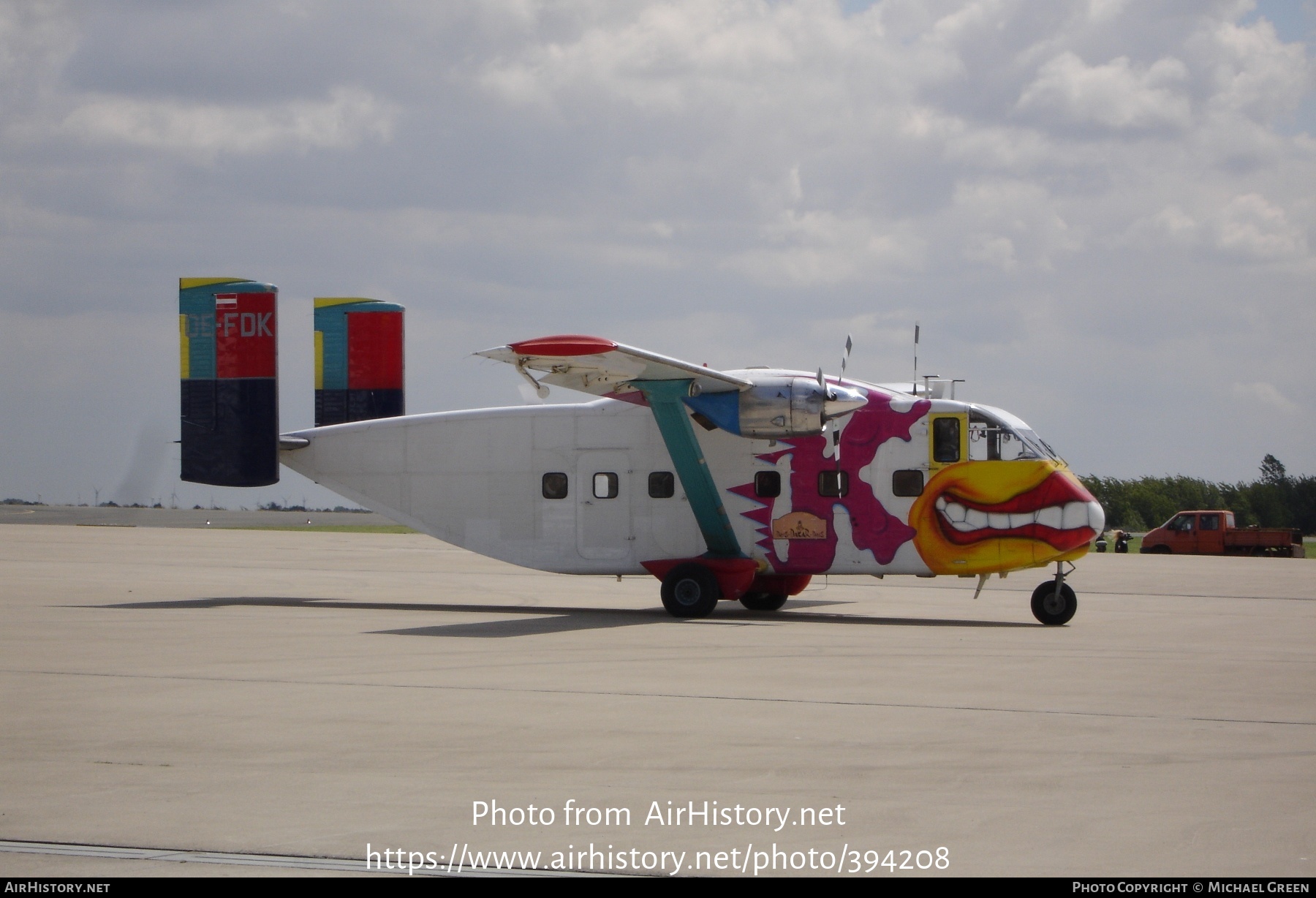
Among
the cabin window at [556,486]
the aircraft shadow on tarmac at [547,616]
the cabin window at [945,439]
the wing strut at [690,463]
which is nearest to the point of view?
the aircraft shadow on tarmac at [547,616]

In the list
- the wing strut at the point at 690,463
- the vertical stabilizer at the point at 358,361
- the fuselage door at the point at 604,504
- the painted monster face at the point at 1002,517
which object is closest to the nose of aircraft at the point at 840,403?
the painted monster face at the point at 1002,517

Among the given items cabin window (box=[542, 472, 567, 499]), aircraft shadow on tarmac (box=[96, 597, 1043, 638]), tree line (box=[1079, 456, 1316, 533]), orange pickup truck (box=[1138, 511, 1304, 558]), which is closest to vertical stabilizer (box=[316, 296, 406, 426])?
aircraft shadow on tarmac (box=[96, 597, 1043, 638])

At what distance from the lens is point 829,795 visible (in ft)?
22.7

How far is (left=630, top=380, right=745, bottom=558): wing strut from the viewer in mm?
18625

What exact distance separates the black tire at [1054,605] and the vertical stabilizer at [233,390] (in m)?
12.5

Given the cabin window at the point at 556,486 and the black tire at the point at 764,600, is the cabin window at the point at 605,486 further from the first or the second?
the black tire at the point at 764,600

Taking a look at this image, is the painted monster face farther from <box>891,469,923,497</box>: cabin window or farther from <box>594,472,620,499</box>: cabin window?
<box>594,472,620,499</box>: cabin window

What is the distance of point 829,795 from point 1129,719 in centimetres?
355

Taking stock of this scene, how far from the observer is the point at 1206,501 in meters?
77.4

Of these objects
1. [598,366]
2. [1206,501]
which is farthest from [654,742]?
[1206,501]

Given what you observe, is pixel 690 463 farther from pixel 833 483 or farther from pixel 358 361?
pixel 358 361

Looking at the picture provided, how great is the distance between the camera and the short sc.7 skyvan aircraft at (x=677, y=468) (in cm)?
1800

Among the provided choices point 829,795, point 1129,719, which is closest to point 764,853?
point 829,795

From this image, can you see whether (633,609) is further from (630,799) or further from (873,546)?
(630,799)
